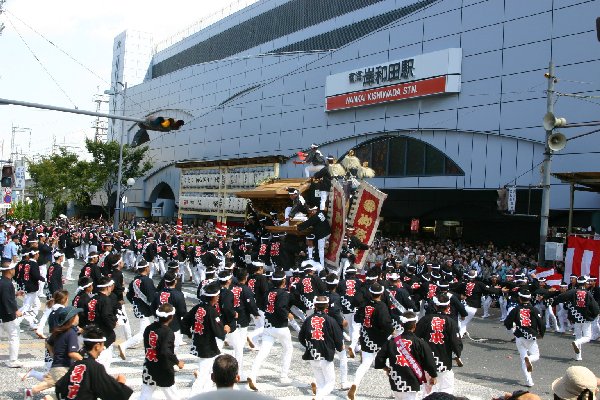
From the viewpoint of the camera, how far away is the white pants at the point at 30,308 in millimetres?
15078

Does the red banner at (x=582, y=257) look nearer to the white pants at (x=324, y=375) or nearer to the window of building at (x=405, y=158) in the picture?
the window of building at (x=405, y=158)

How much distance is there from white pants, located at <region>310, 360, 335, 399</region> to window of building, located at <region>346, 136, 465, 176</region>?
19.3 metres

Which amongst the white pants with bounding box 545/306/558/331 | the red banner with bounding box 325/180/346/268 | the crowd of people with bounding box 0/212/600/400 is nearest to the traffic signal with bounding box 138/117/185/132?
the crowd of people with bounding box 0/212/600/400

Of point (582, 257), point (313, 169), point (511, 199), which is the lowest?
point (582, 257)

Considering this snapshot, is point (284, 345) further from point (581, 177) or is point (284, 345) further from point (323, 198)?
point (581, 177)

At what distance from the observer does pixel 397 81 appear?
30562 millimetres

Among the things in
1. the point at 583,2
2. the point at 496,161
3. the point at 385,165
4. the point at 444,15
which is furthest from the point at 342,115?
the point at 583,2

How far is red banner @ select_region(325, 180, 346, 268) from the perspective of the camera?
18469mm

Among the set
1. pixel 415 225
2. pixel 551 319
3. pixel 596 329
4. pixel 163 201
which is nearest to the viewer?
pixel 596 329

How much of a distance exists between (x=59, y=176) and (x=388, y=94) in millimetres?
31215

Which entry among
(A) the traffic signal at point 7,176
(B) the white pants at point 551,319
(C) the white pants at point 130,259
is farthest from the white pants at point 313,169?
(C) the white pants at point 130,259

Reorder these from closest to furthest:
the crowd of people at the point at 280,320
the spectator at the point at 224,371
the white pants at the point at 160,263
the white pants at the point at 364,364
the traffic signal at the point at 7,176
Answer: the spectator at the point at 224,371 → the crowd of people at the point at 280,320 → the white pants at the point at 364,364 → the traffic signal at the point at 7,176 → the white pants at the point at 160,263

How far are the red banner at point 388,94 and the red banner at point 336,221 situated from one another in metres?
11.6

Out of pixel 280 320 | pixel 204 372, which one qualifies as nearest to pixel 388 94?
pixel 280 320
